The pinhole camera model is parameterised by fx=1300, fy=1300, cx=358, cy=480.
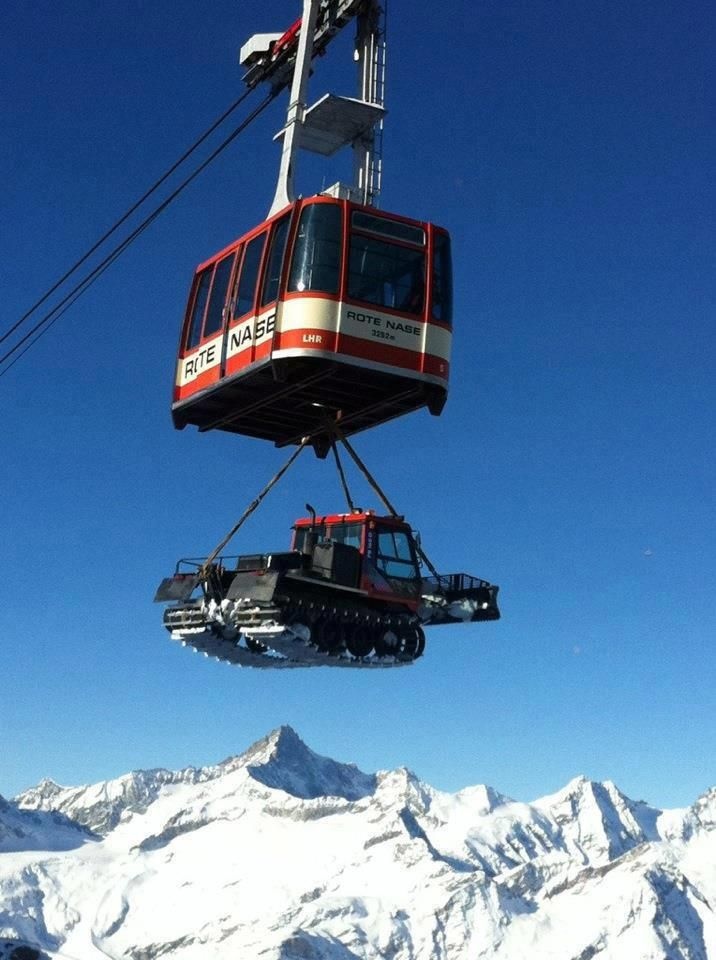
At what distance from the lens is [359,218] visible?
2848 cm

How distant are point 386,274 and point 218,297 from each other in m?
4.38

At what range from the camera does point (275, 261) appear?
2877 centimetres

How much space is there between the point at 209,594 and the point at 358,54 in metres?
13.3

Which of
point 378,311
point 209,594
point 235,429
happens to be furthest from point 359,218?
point 209,594

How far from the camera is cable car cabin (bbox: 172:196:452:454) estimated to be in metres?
27.9

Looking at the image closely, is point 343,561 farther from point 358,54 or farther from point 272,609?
point 358,54

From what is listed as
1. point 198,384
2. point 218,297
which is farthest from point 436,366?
point 198,384

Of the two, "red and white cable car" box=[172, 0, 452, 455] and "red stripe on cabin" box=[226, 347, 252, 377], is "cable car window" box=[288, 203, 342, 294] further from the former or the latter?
"red stripe on cabin" box=[226, 347, 252, 377]

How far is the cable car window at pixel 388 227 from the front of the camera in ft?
93.4

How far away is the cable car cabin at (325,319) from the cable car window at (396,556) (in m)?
2.85

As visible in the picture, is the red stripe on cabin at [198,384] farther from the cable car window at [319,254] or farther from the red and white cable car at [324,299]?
the cable car window at [319,254]

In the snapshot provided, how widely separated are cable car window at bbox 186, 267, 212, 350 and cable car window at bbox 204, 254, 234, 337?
0.36 m

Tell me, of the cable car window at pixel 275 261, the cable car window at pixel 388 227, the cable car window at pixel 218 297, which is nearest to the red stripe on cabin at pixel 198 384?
the cable car window at pixel 218 297

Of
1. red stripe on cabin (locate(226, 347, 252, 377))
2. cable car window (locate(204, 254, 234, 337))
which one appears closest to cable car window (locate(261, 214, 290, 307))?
red stripe on cabin (locate(226, 347, 252, 377))
